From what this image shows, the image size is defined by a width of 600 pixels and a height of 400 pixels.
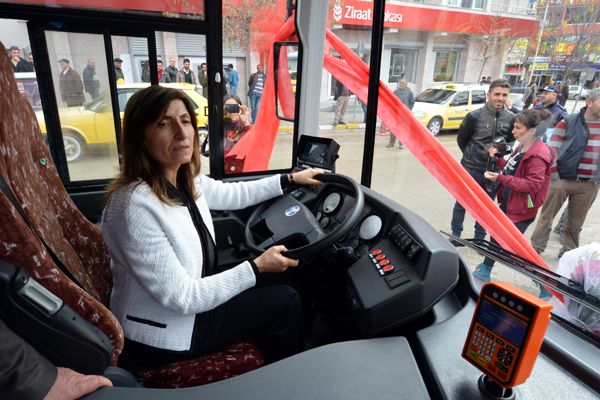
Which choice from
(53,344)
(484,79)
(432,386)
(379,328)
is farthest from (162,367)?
(484,79)

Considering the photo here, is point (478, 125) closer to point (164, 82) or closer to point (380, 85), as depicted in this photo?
point (380, 85)

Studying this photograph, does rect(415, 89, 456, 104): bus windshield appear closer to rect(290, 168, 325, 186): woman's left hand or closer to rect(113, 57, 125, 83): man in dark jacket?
rect(290, 168, 325, 186): woman's left hand

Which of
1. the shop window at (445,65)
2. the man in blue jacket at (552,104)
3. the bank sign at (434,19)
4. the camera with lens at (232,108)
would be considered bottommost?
the camera with lens at (232,108)

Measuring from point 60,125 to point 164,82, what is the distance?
0.64 m

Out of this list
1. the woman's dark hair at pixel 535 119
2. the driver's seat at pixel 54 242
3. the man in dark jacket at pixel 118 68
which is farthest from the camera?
the man in dark jacket at pixel 118 68

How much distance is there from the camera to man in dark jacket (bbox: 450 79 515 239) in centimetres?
168

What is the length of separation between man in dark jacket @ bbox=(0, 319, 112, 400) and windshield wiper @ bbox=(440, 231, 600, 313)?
1.09 m

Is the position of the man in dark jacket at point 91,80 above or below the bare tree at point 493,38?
below

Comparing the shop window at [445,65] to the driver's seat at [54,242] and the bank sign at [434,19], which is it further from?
the driver's seat at [54,242]

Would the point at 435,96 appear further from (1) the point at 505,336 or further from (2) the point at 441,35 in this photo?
(1) the point at 505,336

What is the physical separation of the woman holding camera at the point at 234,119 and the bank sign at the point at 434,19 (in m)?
0.84

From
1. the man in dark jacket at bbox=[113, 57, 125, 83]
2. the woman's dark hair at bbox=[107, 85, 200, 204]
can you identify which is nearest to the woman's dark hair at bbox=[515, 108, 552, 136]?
the woman's dark hair at bbox=[107, 85, 200, 204]

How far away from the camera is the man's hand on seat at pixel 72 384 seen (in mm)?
737

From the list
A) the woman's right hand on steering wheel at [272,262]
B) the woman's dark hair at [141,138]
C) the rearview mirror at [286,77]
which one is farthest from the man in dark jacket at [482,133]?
the woman's dark hair at [141,138]
